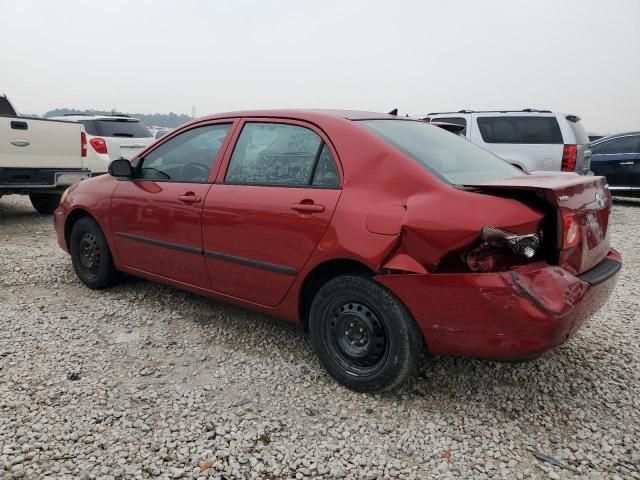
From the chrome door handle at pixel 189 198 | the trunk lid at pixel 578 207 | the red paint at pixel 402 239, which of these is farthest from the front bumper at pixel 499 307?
the chrome door handle at pixel 189 198

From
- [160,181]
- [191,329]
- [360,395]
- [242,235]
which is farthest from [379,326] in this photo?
[160,181]

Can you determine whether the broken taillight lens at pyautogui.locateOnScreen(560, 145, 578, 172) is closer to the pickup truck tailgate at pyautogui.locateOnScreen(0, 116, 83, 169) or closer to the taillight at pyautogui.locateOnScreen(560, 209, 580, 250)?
the taillight at pyautogui.locateOnScreen(560, 209, 580, 250)

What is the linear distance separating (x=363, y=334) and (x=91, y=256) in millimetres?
2775

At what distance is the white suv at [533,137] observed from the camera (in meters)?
8.05

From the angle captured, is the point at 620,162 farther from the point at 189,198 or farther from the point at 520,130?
the point at 189,198

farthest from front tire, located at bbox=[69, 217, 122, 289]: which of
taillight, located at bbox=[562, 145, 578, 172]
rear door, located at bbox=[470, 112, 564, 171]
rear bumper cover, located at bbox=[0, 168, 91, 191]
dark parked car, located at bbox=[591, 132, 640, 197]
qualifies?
dark parked car, located at bbox=[591, 132, 640, 197]

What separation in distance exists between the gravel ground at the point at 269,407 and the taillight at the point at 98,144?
212 inches

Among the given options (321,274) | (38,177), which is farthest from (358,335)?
(38,177)

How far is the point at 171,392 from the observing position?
2.76 metres

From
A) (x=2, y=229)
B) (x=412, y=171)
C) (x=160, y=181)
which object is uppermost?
(x=412, y=171)

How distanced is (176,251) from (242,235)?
714 millimetres

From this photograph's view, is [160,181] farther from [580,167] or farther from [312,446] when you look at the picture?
[580,167]

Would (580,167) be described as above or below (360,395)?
above

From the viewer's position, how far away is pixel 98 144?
338 inches
